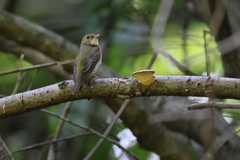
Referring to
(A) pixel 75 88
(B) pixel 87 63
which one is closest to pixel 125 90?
(A) pixel 75 88

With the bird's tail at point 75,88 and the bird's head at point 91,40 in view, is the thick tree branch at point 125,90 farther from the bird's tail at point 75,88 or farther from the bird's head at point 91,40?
the bird's head at point 91,40

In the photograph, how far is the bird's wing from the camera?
11.2ft

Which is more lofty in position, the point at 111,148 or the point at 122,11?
the point at 122,11

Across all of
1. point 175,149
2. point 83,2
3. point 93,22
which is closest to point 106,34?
point 93,22

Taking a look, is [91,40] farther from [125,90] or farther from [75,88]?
[125,90]

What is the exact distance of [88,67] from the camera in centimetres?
359

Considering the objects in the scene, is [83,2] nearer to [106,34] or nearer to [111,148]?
[106,34]

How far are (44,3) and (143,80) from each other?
5.06 m

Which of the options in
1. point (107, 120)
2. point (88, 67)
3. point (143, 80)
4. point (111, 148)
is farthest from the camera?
point (107, 120)

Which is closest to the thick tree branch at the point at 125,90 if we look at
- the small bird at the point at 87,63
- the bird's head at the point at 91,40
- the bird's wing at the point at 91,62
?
the small bird at the point at 87,63

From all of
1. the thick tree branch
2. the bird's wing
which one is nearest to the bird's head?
the bird's wing

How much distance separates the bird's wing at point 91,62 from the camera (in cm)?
340

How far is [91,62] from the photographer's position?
3734 mm

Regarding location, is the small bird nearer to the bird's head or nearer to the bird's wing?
the bird's wing
